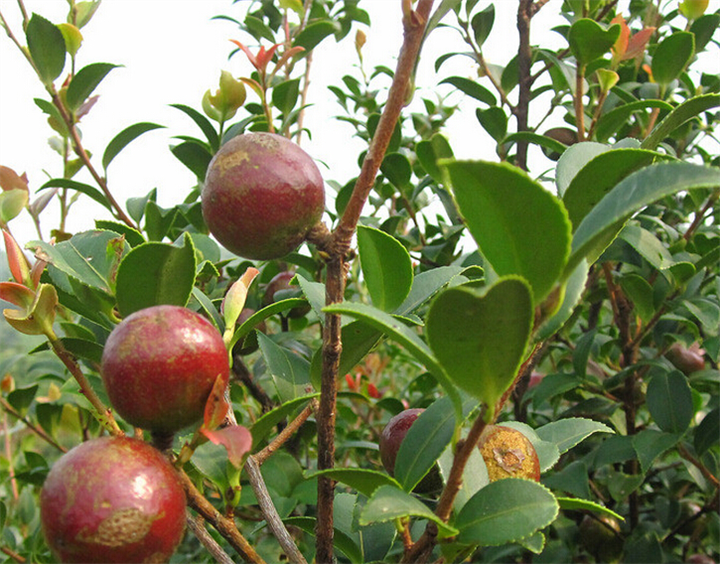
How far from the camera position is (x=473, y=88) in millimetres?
1795

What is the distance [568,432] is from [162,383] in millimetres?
547

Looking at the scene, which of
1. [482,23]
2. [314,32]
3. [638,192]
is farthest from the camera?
[482,23]

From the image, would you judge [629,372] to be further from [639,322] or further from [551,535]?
[551,535]

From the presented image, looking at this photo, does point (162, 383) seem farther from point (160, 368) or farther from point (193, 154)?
point (193, 154)

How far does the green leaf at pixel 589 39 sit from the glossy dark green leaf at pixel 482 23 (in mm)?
465

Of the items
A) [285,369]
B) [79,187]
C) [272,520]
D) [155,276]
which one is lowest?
[272,520]

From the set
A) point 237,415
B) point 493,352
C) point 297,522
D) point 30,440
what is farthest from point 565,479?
point 30,440

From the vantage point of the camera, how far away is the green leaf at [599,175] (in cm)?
60

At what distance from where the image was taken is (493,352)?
21.7 inches

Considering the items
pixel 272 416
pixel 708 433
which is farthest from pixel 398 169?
pixel 272 416

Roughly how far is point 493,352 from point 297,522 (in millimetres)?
574

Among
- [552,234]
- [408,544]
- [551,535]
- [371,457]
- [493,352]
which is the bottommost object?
[551,535]

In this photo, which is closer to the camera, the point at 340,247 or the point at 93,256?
the point at 340,247

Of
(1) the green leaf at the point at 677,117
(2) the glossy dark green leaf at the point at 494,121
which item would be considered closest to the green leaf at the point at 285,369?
(1) the green leaf at the point at 677,117
